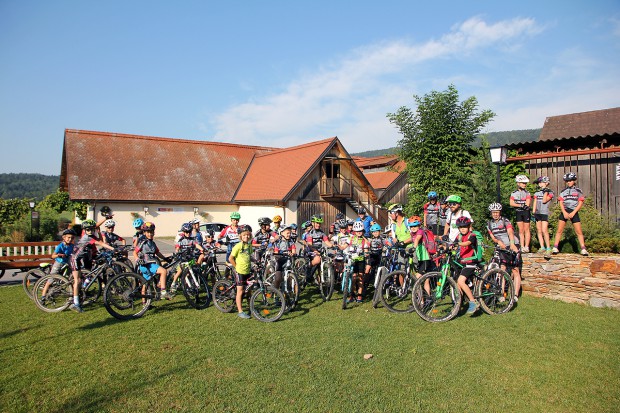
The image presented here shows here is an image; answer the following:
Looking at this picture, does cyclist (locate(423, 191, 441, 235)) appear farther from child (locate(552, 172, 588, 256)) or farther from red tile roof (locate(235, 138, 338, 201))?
red tile roof (locate(235, 138, 338, 201))

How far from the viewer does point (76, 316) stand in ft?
24.8

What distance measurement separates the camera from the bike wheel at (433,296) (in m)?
7.14

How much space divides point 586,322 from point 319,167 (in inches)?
828

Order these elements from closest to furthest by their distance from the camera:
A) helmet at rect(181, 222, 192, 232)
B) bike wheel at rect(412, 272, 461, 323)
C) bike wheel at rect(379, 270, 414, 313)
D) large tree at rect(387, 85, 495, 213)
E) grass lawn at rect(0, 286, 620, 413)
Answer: grass lawn at rect(0, 286, 620, 413) < bike wheel at rect(412, 272, 461, 323) < bike wheel at rect(379, 270, 414, 313) < helmet at rect(181, 222, 192, 232) < large tree at rect(387, 85, 495, 213)

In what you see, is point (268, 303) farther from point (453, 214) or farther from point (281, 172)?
point (281, 172)

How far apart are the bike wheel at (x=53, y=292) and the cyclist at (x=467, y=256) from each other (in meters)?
7.11

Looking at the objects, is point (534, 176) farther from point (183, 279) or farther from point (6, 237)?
point (6, 237)

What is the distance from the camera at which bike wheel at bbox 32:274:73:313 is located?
25.8 ft

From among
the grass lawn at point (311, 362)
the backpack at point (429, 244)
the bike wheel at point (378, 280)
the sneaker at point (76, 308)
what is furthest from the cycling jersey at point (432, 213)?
the sneaker at point (76, 308)

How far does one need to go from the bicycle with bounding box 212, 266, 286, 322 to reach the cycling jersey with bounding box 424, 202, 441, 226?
4214mm

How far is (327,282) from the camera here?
8.93 metres

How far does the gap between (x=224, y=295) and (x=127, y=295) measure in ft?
5.56

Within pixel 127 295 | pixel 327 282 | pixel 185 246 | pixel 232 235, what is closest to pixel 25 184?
pixel 232 235

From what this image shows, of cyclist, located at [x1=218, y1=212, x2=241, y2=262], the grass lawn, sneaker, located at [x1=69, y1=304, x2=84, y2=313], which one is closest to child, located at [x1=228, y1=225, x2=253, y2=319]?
the grass lawn
